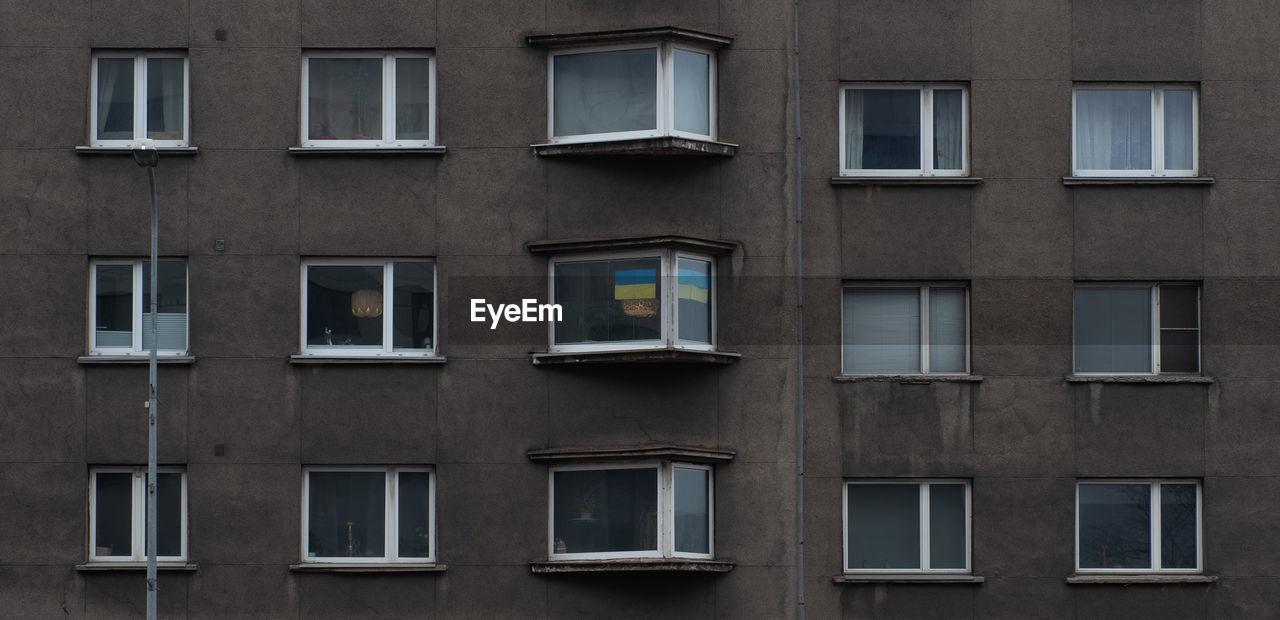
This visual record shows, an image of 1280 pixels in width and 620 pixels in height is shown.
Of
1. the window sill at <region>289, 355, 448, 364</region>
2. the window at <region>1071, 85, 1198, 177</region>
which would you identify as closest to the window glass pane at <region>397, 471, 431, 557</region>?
the window sill at <region>289, 355, 448, 364</region>

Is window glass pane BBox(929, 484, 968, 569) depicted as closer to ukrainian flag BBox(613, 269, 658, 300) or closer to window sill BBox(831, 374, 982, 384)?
window sill BBox(831, 374, 982, 384)

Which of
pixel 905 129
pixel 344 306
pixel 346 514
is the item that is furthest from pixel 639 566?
pixel 905 129

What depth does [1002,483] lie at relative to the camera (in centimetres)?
2817

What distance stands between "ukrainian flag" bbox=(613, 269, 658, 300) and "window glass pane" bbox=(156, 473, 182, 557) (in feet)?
24.4

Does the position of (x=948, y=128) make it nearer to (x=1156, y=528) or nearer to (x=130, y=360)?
(x=1156, y=528)

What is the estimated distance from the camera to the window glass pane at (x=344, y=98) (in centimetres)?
2880

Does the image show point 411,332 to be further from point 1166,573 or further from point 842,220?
point 1166,573

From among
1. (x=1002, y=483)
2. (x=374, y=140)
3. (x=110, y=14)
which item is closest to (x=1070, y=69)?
(x=1002, y=483)

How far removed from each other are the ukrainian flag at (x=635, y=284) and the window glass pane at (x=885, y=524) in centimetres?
441

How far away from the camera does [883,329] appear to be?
28766mm

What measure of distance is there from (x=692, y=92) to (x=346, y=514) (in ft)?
28.0

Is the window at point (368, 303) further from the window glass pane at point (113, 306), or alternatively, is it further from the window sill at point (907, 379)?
the window sill at point (907, 379)

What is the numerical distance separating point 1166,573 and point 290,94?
15.7 m

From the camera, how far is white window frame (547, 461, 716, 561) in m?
27.5
